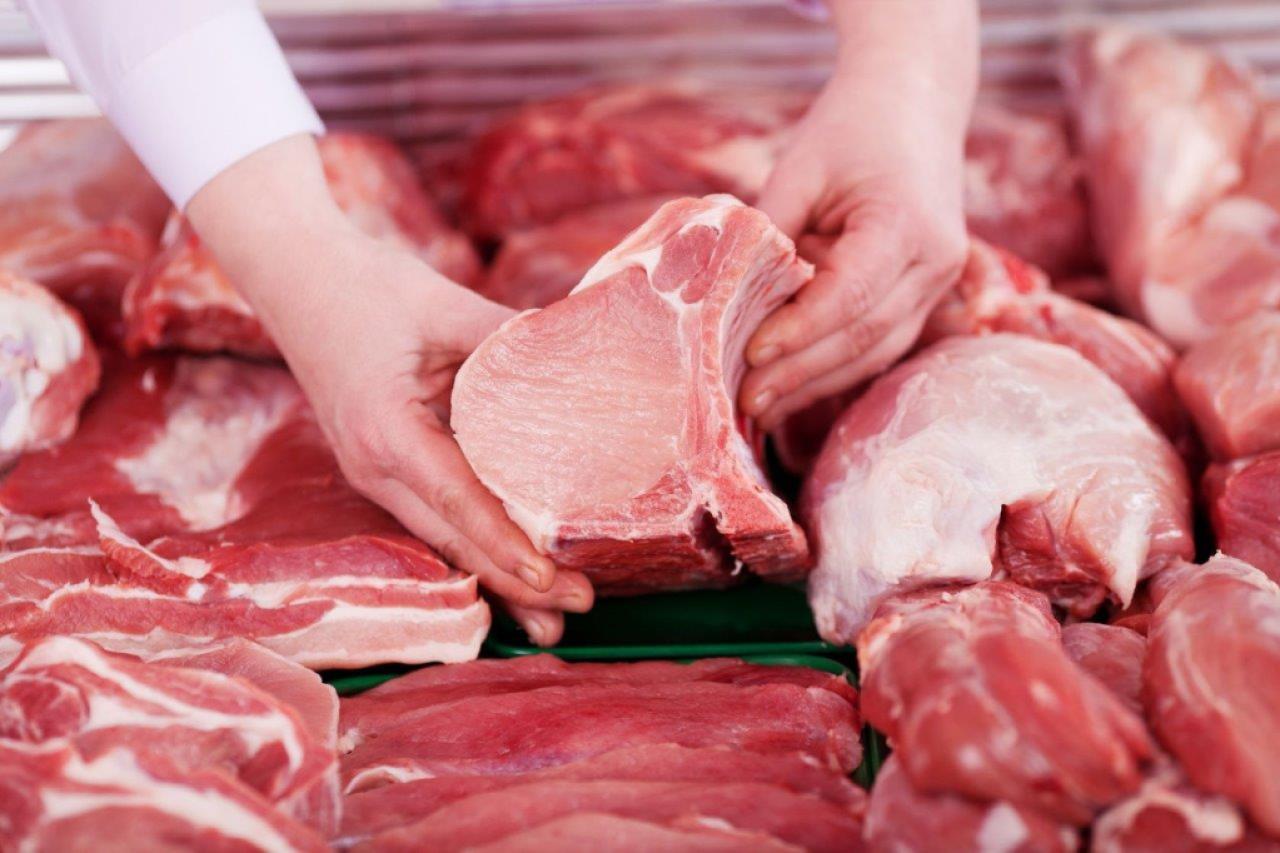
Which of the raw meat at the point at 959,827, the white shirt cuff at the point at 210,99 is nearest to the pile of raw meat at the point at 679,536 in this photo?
the raw meat at the point at 959,827

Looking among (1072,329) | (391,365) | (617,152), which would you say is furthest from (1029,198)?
(391,365)

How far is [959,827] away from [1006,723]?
0.48ft

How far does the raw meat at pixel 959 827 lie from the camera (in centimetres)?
149

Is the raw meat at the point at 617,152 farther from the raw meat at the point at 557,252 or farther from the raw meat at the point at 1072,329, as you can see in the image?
the raw meat at the point at 1072,329

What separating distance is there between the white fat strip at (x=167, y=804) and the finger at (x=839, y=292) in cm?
121

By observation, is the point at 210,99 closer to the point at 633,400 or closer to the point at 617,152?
the point at 633,400

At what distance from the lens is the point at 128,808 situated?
1.57m

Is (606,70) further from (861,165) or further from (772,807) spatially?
(772,807)

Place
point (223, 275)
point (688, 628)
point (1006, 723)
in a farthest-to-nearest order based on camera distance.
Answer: point (223, 275) < point (688, 628) < point (1006, 723)

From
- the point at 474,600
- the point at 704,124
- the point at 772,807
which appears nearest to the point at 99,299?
the point at 474,600

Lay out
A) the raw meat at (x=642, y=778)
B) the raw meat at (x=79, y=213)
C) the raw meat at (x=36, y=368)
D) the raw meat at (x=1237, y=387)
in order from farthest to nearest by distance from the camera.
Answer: the raw meat at (x=79, y=213), the raw meat at (x=36, y=368), the raw meat at (x=1237, y=387), the raw meat at (x=642, y=778)

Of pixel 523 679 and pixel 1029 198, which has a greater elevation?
pixel 1029 198

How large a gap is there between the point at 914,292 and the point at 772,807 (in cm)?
116

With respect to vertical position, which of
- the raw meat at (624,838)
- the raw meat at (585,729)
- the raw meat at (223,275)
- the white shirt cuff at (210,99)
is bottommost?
the raw meat at (585,729)
